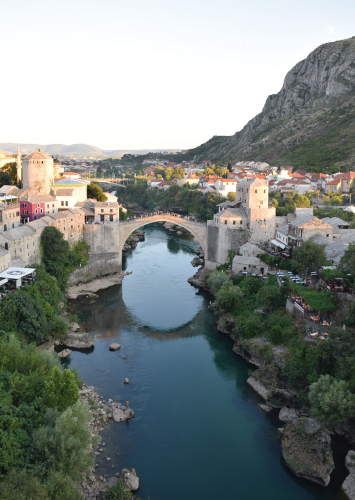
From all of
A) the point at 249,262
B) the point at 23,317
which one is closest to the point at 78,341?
the point at 23,317

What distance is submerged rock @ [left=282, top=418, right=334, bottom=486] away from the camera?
498 inches

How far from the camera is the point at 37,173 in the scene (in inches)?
1243

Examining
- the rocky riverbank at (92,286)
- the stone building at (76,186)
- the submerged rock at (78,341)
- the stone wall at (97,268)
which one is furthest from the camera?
the stone building at (76,186)

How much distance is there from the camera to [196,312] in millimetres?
24656

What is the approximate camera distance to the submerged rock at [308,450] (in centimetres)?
1266

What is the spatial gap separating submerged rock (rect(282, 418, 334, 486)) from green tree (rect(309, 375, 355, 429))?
38cm

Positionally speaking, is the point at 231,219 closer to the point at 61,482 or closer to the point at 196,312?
the point at 196,312

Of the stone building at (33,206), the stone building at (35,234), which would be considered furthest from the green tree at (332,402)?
the stone building at (33,206)

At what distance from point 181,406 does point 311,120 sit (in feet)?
187

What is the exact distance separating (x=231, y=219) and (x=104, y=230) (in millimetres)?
8613

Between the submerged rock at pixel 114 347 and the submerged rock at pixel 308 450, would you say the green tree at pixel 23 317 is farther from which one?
the submerged rock at pixel 308 450

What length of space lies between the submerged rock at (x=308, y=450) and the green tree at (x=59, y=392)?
21.4 ft

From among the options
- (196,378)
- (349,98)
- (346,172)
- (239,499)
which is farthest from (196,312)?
(349,98)

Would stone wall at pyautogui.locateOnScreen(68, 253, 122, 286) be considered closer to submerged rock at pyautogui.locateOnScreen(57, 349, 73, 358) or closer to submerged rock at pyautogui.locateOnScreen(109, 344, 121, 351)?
submerged rock at pyautogui.locateOnScreen(109, 344, 121, 351)
